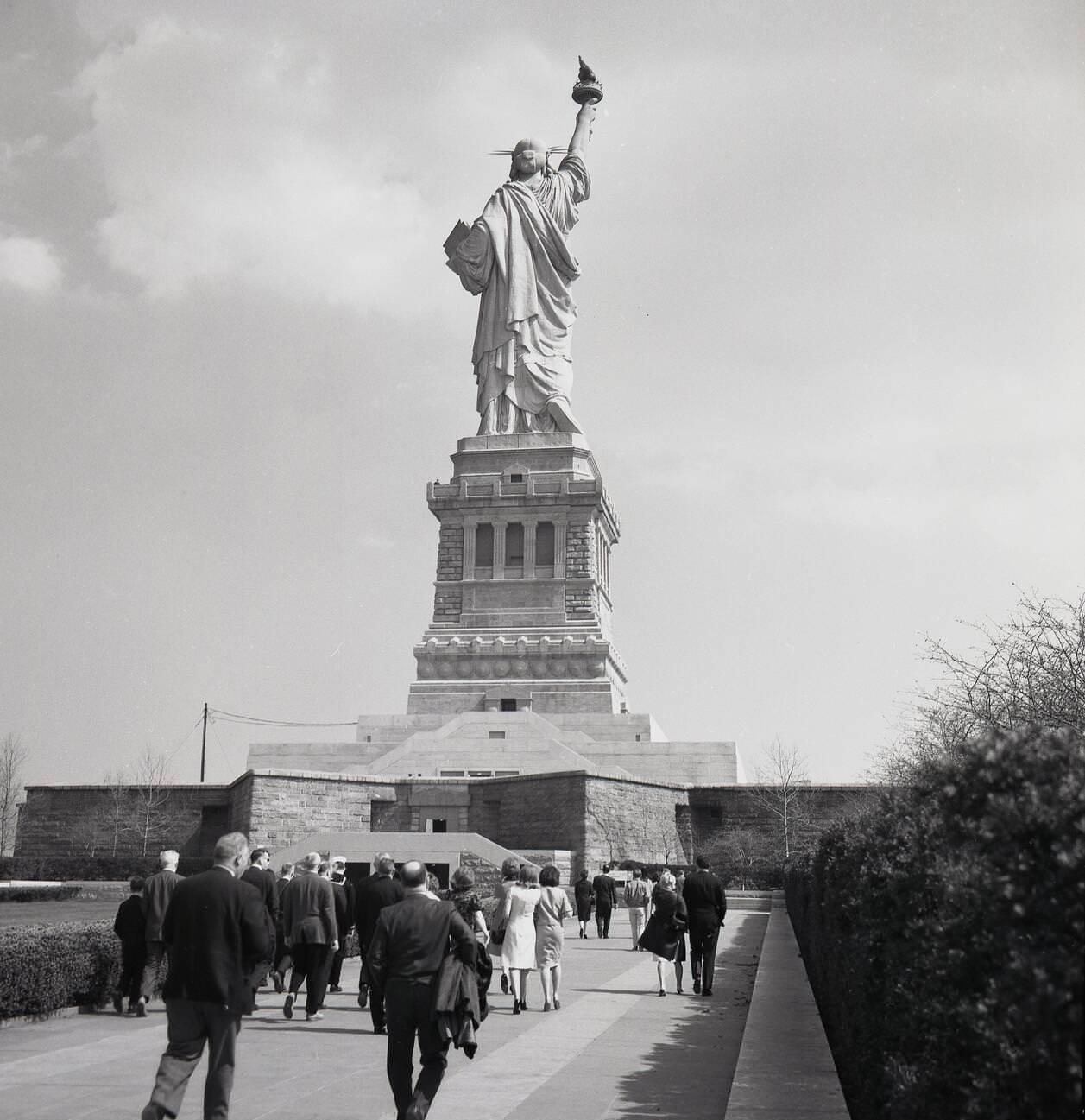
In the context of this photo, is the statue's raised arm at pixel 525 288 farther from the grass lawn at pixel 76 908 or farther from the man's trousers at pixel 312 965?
the man's trousers at pixel 312 965

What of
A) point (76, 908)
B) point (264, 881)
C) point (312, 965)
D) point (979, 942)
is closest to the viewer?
point (979, 942)

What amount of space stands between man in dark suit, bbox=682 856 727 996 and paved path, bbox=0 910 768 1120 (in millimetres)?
362

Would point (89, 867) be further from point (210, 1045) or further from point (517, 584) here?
Answer: point (210, 1045)

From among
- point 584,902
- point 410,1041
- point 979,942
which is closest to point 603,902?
point 584,902

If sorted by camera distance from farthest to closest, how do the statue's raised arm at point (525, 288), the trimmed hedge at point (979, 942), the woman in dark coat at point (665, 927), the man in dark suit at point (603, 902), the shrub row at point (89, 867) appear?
the statue's raised arm at point (525, 288), the shrub row at point (89, 867), the man in dark suit at point (603, 902), the woman in dark coat at point (665, 927), the trimmed hedge at point (979, 942)

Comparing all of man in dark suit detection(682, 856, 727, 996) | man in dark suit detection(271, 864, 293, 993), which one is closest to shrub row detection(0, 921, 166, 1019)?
man in dark suit detection(271, 864, 293, 993)

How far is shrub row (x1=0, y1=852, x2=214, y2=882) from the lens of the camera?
31.3 m

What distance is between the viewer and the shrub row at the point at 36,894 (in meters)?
26.0

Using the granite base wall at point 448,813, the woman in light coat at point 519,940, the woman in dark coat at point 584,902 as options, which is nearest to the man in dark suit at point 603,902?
the woman in dark coat at point 584,902

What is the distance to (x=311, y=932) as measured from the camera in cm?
1140

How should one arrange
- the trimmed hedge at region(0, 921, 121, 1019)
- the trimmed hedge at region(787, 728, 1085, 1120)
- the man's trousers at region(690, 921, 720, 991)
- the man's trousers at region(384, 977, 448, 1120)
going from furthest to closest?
the man's trousers at region(690, 921, 720, 991) < the trimmed hedge at region(0, 921, 121, 1019) < the man's trousers at region(384, 977, 448, 1120) < the trimmed hedge at region(787, 728, 1085, 1120)

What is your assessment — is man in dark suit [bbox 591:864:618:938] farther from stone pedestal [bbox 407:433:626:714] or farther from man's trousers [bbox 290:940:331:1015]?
stone pedestal [bbox 407:433:626:714]

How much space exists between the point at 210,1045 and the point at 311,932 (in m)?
5.01

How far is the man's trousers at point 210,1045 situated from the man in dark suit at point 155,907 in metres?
5.04
